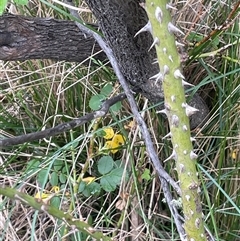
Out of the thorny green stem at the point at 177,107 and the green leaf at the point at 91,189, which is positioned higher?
the thorny green stem at the point at 177,107

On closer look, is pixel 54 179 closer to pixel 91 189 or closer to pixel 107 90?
pixel 91 189

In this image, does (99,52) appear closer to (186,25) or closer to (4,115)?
(186,25)

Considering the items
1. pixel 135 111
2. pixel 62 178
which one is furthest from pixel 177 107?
pixel 62 178

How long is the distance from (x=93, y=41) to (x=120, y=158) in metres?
0.31

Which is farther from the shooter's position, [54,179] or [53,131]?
[54,179]

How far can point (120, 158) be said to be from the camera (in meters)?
1.09

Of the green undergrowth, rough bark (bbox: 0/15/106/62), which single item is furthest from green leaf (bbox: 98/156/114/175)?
rough bark (bbox: 0/15/106/62)

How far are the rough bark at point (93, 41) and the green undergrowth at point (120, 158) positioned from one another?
11 cm

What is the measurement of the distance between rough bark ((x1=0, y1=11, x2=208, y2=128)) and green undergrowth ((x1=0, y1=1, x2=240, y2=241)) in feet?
0.38

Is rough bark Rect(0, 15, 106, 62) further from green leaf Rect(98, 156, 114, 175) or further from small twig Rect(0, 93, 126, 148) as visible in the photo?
green leaf Rect(98, 156, 114, 175)

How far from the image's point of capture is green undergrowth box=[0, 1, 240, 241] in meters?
0.97

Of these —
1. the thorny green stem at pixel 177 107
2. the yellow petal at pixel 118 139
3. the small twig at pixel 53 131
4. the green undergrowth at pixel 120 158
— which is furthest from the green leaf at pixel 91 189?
the thorny green stem at pixel 177 107

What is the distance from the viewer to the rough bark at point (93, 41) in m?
0.76

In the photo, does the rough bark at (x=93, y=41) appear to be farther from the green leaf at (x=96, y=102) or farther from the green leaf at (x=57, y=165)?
the green leaf at (x=57, y=165)
